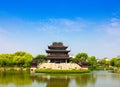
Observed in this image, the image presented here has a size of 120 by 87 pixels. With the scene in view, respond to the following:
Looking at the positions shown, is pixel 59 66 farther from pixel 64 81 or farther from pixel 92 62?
pixel 64 81

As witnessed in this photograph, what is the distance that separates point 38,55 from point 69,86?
2479 inches

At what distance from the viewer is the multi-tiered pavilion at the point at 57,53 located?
7206 cm

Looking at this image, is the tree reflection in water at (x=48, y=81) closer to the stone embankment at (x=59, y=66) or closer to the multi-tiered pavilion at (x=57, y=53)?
the stone embankment at (x=59, y=66)

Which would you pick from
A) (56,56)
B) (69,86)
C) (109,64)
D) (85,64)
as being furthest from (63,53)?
(69,86)

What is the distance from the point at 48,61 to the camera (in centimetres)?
7475

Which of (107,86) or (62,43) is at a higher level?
(62,43)

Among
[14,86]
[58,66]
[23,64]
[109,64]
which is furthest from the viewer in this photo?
[109,64]

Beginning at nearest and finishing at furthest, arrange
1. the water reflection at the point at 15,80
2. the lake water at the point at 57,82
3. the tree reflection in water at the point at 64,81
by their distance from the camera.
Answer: the lake water at the point at 57,82, the tree reflection in water at the point at 64,81, the water reflection at the point at 15,80

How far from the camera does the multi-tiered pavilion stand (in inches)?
2837

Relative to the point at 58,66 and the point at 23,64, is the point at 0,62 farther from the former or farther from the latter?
the point at 58,66

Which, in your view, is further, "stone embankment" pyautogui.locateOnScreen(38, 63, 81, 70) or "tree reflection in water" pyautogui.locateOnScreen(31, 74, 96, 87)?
"stone embankment" pyautogui.locateOnScreen(38, 63, 81, 70)

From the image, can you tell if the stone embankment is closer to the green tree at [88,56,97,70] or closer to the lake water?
the green tree at [88,56,97,70]

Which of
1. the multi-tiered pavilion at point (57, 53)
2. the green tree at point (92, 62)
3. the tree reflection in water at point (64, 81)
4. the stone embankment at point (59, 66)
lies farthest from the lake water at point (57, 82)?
the green tree at point (92, 62)

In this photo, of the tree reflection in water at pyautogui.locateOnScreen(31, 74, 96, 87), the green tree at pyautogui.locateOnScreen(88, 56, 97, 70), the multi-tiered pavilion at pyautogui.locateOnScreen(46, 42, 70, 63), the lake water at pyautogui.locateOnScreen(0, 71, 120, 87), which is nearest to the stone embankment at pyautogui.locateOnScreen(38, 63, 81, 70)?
the multi-tiered pavilion at pyautogui.locateOnScreen(46, 42, 70, 63)
